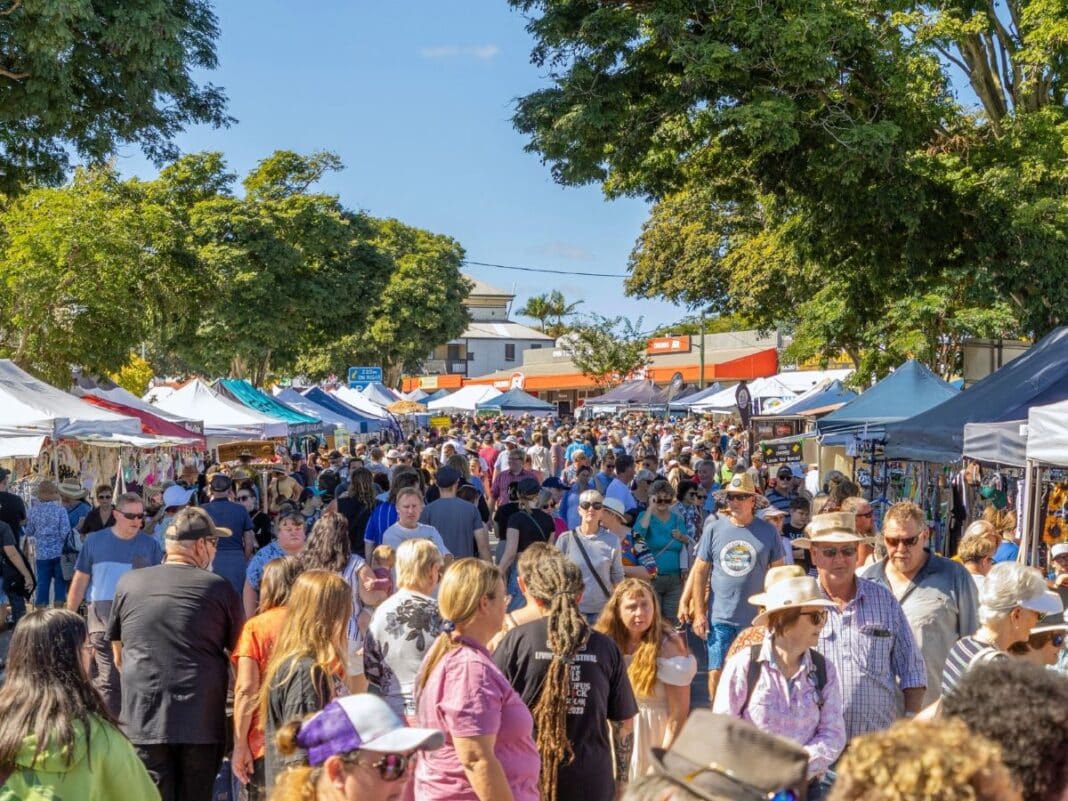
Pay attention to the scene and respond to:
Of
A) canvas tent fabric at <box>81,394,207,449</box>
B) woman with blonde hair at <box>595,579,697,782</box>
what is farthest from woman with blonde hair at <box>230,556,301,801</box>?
canvas tent fabric at <box>81,394,207,449</box>

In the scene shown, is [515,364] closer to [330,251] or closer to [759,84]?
[330,251]

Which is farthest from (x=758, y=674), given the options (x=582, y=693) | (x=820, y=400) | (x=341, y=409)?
(x=341, y=409)

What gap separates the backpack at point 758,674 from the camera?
4.27 metres

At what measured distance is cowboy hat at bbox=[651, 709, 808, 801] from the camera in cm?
251

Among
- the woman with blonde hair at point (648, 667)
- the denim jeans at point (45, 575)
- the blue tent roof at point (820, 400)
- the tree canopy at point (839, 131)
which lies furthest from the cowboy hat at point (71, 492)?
the blue tent roof at point (820, 400)

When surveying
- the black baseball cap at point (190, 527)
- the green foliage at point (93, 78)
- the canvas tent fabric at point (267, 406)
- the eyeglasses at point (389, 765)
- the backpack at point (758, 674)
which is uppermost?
the green foliage at point (93, 78)

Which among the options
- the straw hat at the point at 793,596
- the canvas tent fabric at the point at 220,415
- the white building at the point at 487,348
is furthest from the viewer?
the white building at the point at 487,348

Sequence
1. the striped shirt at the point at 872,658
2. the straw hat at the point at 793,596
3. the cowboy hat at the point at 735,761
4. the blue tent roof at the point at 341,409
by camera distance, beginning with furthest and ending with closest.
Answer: the blue tent roof at the point at 341,409
the striped shirt at the point at 872,658
the straw hat at the point at 793,596
the cowboy hat at the point at 735,761

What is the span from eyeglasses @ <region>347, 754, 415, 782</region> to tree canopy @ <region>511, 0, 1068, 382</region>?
414 inches

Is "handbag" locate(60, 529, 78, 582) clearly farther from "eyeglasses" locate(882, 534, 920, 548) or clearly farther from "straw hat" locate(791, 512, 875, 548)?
"eyeglasses" locate(882, 534, 920, 548)

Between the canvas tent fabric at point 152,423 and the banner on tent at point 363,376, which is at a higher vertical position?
the banner on tent at point 363,376

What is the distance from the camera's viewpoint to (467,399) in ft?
137

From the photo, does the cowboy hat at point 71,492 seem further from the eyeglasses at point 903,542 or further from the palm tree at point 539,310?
the palm tree at point 539,310

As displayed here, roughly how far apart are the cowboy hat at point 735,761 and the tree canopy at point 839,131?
417 inches
